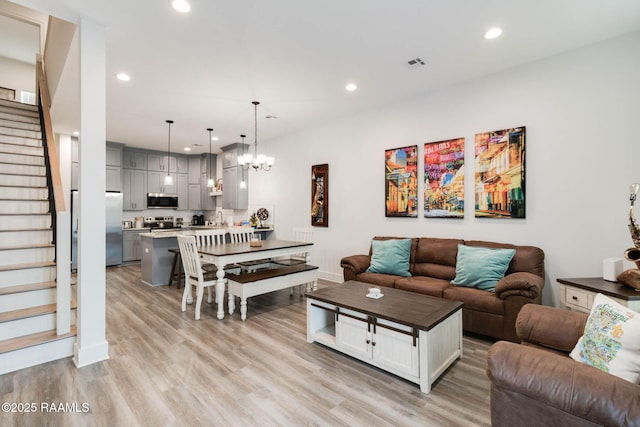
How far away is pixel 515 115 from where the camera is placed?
3.43 m

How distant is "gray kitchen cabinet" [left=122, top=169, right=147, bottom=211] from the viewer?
23.7 ft

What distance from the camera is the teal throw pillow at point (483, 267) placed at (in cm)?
311

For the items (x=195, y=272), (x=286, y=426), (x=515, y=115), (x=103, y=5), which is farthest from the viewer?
(x=195, y=272)

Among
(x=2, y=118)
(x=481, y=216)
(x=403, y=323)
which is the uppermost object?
(x=2, y=118)

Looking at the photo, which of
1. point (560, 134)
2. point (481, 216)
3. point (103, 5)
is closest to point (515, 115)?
point (560, 134)

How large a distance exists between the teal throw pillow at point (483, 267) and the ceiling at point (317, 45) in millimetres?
2125

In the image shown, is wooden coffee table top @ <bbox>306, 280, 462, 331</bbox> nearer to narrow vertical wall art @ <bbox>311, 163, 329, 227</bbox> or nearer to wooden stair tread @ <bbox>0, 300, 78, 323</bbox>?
wooden stair tread @ <bbox>0, 300, 78, 323</bbox>

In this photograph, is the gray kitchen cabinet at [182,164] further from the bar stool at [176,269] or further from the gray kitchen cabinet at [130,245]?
the bar stool at [176,269]

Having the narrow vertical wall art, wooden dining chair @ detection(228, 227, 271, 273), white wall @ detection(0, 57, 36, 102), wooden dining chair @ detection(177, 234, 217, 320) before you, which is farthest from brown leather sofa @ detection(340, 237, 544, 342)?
white wall @ detection(0, 57, 36, 102)

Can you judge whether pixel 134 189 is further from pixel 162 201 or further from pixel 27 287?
pixel 27 287

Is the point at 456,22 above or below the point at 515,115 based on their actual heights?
above

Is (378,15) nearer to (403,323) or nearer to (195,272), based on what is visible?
(403,323)

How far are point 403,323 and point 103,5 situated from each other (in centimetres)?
341

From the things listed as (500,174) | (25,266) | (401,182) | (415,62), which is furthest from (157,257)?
(500,174)
